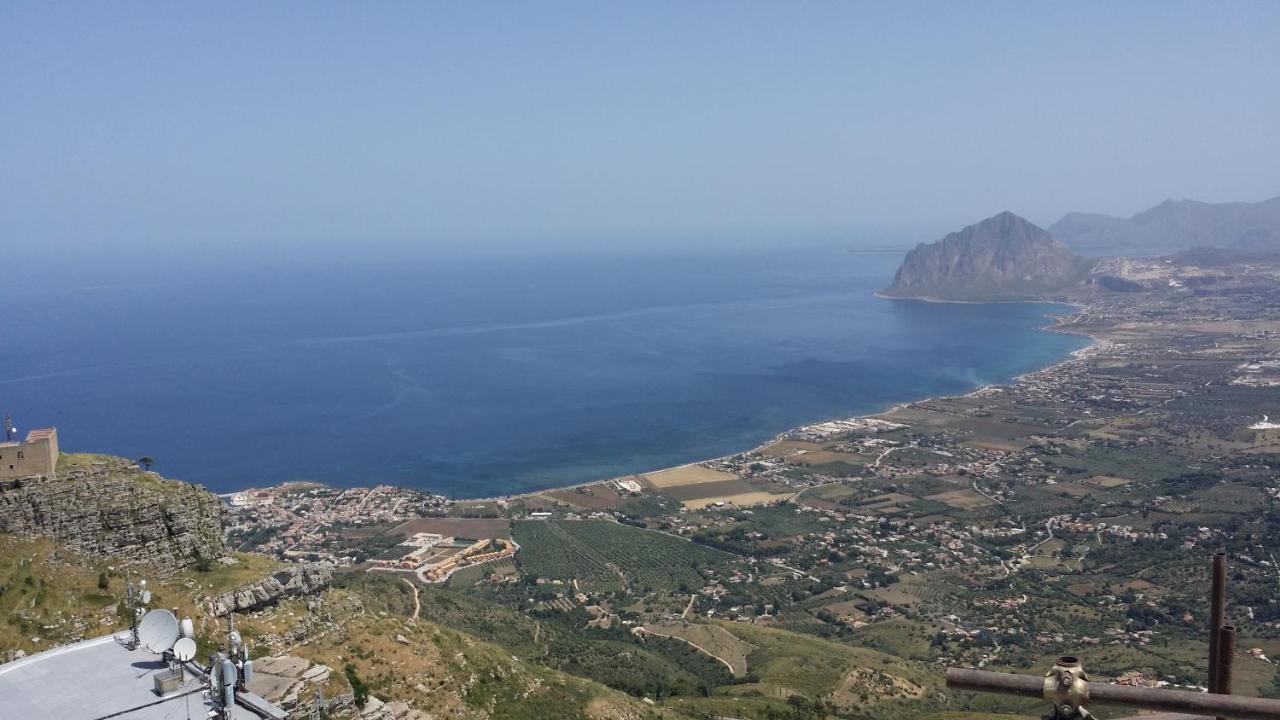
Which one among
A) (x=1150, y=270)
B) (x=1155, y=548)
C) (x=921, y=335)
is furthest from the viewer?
(x=1150, y=270)

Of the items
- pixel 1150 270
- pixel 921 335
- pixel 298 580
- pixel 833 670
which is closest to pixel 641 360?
pixel 921 335

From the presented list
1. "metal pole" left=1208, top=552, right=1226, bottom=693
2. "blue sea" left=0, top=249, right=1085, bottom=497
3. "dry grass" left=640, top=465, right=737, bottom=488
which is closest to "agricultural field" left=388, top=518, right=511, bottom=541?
"blue sea" left=0, top=249, right=1085, bottom=497

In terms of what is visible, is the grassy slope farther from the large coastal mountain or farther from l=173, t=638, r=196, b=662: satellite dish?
the large coastal mountain

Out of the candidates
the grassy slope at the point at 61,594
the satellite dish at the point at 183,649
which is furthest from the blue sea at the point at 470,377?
the satellite dish at the point at 183,649

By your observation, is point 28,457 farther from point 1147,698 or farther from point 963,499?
point 963,499

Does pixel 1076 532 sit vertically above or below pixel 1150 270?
below

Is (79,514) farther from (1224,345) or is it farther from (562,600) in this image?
(1224,345)
